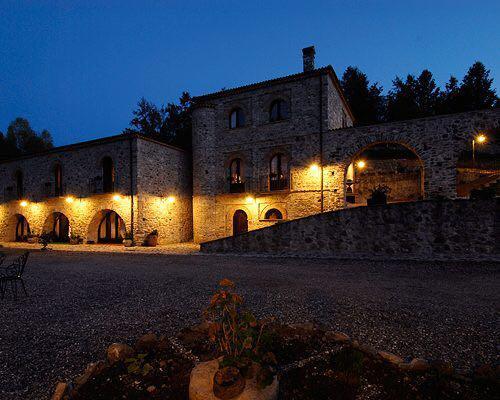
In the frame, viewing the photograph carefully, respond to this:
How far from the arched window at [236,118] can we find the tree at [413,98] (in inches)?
799

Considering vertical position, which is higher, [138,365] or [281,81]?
[281,81]

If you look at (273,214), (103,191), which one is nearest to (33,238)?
(103,191)

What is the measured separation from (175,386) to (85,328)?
7.49 feet

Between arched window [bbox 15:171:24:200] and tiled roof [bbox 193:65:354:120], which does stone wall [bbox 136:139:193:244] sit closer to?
tiled roof [bbox 193:65:354:120]

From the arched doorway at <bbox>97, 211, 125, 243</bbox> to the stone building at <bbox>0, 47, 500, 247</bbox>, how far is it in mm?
96

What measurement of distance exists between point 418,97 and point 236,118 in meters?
25.4

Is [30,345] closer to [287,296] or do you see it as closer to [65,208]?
[287,296]

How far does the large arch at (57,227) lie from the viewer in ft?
61.4

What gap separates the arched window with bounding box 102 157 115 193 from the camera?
16.4 meters

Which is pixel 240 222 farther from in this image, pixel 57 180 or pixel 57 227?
pixel 57 227

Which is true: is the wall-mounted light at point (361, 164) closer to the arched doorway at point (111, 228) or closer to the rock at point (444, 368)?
the arched doorway at point (111, 228)

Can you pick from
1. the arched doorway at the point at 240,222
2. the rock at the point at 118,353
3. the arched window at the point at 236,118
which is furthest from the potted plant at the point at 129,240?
the rock at the point at 118,353

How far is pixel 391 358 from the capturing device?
107 inches

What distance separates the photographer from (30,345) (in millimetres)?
3404
